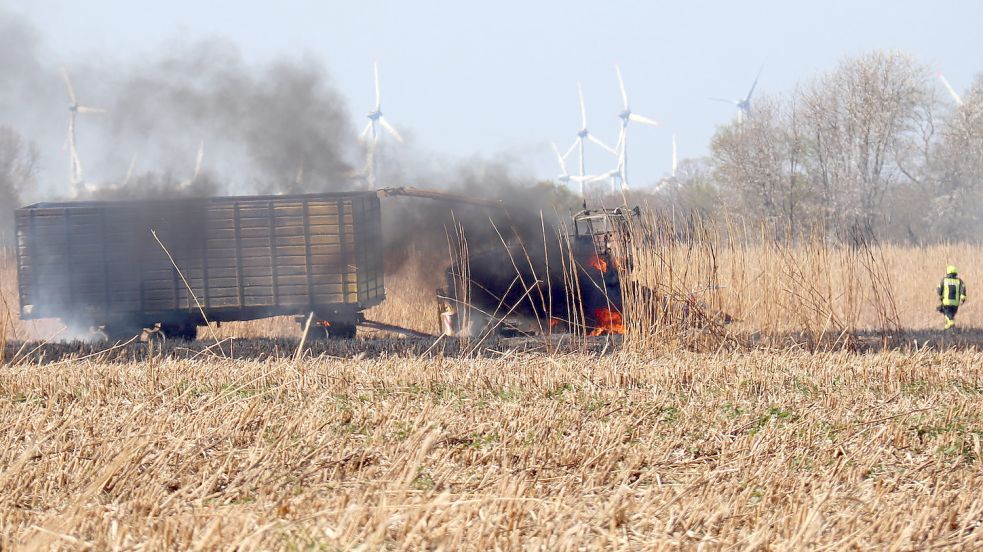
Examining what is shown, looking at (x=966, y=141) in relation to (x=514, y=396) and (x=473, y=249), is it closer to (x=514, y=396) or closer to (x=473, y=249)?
(x=473, y=249)

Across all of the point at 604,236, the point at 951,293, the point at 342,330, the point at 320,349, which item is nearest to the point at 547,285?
the point at 604,236

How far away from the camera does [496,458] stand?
508 centimetres

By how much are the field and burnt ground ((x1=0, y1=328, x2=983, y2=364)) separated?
0.71 meters

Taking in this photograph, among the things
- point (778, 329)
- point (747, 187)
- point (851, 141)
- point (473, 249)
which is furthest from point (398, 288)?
point (851, 141)

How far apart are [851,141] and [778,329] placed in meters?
28.8

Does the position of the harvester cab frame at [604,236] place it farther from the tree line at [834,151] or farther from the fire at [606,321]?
the tree line at [834,151]

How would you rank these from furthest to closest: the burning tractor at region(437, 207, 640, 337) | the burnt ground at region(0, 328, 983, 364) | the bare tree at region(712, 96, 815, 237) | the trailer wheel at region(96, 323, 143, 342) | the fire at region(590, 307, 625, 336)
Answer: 1. the bare tree at region(712, 96, 815, 237)
2. the trailer wheel at region(96, 323, 143, 342)
3. the burning tractor at region(437, 207, 640, 337)
4. the fire at region(590, 307, 625, 336)
5. the burnt ground at region(0, 328, 983, 364)

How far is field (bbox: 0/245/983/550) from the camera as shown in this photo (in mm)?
3572

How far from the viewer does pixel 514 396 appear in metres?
7.07

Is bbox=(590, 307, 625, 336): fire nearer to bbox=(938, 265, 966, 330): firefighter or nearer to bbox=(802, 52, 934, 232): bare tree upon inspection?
bbox=(938, 265, 966, 330): firefighter

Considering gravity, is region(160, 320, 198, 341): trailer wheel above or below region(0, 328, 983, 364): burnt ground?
below

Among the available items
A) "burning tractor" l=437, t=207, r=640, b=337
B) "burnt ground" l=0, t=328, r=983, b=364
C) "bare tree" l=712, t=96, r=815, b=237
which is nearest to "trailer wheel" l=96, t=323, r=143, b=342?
"burnt ground" l=0, t=328, r=983, b=364

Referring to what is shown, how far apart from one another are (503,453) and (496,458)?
4 centimetres

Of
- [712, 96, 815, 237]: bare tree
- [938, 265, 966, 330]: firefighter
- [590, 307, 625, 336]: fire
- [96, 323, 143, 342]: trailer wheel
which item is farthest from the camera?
[712, 96, 815, 237]: bare tree
